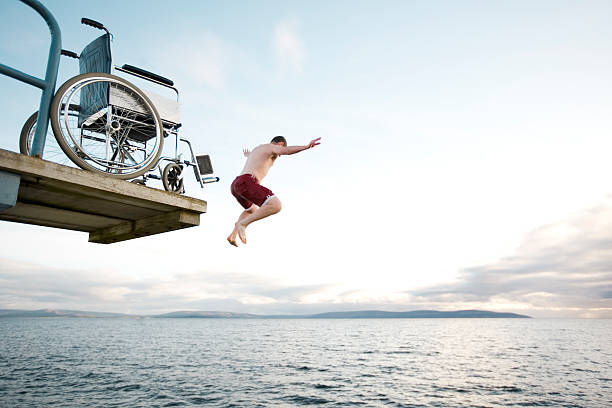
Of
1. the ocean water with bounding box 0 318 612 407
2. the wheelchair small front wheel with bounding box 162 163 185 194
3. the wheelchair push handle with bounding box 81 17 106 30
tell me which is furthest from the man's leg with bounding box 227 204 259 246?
the ocean water with bounding box 0 318 612 407

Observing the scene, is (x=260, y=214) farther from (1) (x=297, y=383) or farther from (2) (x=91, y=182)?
(1) (x=297, y=383)

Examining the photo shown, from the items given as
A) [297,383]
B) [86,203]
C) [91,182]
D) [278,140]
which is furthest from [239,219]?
[297,383]

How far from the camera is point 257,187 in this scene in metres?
3.84

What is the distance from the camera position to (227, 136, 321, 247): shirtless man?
3.75m

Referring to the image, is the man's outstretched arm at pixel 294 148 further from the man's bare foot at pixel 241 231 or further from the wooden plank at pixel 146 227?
the wooden plank at pixel 146 227

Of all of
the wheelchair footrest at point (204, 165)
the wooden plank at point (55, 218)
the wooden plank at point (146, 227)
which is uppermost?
the wheelchair footrest at point (204, 165)

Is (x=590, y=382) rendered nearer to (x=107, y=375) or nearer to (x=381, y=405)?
(x=381, y=405)

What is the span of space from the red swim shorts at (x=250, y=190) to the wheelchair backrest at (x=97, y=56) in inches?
118

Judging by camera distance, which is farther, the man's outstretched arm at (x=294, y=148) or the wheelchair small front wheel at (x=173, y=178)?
the wheelchair small front wheel at (x=173, y=178)

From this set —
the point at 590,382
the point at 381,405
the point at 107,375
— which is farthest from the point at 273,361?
the point at 590,382

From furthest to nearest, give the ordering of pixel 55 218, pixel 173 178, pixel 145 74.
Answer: pixel 145 74, pixel 173 178, pixel 55 218

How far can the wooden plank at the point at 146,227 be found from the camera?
4898 mm

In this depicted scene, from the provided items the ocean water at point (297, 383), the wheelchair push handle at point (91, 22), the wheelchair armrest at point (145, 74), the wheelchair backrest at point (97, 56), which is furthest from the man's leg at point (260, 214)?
the ocean water at point (297, 383)

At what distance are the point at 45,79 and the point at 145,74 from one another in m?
2.20
